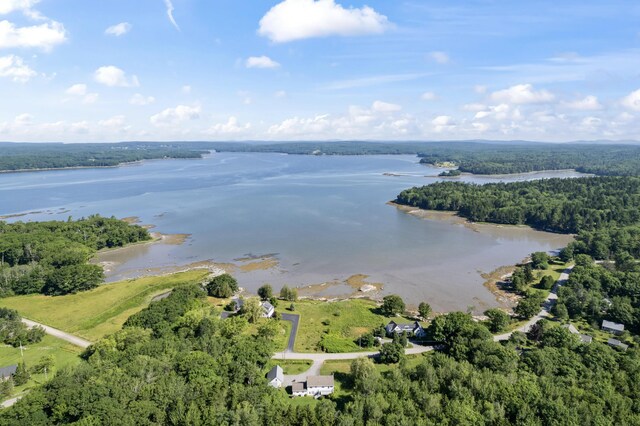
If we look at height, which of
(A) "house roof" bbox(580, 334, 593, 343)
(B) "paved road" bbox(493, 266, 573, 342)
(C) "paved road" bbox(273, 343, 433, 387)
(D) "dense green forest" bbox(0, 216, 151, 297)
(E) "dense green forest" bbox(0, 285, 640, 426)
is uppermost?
(D) "dense green forest" bbox(0, 216, 151, 297)

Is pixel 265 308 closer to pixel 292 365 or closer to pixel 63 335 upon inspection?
pixel 292 365

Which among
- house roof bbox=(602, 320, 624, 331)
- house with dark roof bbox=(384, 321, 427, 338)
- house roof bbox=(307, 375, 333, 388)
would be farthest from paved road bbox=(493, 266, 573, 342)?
house roof bbox=(307, 375, 333, 388)

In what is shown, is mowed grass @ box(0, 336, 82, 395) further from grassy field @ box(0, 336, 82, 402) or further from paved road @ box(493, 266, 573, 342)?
paved road @ box(493, 266, 573, 342)

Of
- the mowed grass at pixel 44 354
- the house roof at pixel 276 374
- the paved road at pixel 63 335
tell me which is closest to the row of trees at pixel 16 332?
the mowed grass at pixel 44 354

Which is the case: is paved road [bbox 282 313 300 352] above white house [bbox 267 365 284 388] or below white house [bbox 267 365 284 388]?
below

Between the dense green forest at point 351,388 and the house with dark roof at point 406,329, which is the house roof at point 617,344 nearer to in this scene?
the dense green forest at point 351,388

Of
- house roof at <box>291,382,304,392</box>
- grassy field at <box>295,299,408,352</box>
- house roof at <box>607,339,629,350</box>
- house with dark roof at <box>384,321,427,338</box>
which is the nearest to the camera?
house roof at <box>291,382,304,392</box>
